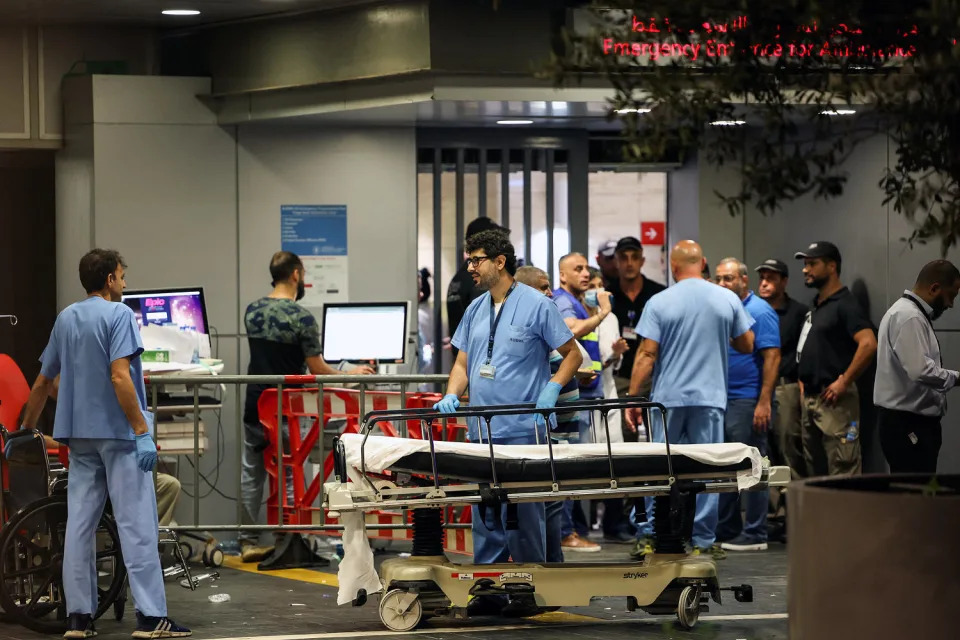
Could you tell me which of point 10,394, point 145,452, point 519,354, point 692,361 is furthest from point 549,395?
point 10,394

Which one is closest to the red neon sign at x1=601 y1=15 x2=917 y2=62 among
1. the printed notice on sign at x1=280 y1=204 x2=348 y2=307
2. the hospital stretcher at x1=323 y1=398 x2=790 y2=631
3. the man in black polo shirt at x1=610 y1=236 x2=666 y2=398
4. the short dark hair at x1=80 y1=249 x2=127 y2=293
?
the hospital stretcher at x1=323 y1=398 x2=790 y2=631

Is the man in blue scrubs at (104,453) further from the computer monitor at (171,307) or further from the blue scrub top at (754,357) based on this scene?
the blue scrub top at (754,357)

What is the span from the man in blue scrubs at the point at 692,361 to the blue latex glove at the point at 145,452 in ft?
11.3

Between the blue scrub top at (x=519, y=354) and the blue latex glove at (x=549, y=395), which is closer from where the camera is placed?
the blue latex glove at (x=549, y=395)

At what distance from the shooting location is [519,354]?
325 inches

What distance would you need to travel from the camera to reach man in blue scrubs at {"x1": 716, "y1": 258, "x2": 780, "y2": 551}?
10570 millimetres

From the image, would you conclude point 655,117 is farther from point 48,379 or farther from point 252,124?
point 252,124

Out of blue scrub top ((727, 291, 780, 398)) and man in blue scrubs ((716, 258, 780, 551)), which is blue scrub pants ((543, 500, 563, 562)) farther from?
blue scrub top ((727, 291, 780, 398))

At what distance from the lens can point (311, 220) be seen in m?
12.5

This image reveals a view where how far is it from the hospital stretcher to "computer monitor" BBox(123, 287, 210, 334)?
3718mm

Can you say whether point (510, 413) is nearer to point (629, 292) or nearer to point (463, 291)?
point (463, 291)

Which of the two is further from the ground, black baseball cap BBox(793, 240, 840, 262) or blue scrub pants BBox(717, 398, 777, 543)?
black baseball cap BBox(793, 240, 840, 262)

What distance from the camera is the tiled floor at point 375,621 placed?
25.2 feet

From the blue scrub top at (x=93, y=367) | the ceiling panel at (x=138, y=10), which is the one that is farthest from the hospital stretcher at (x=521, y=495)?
the ceiling panel at (x=138, y=10)
